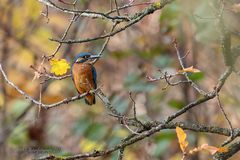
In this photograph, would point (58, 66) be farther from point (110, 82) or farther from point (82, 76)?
point (110, 82)

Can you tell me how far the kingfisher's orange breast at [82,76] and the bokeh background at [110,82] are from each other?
73cm

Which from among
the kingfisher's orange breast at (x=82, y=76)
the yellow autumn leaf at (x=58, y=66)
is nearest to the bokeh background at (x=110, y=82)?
the kingfisher's orange breast at (x=82, y=76)

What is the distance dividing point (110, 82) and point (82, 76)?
355cm

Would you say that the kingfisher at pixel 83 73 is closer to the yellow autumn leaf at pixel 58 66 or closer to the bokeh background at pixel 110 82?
the bokeh background at pixel 110 82

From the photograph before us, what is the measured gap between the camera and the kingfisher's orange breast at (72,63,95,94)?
194 inches

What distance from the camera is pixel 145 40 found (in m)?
7.75

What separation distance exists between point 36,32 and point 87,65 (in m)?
3.33

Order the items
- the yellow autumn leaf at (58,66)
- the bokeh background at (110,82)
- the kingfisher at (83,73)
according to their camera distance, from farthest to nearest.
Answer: the bokeh background at (110,82)
the kingfisher at (83,73)
the yellow autumn leaf at (58,66)

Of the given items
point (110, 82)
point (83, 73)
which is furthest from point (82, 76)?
point (110, 82)

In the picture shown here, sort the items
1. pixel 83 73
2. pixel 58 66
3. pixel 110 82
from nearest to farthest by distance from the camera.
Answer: pixel 58 66 → pixel 83 73 → pixel 110 82

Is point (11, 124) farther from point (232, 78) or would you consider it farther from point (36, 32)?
point (232, 78)

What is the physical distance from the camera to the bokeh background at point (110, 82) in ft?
21.3

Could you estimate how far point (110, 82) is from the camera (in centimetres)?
855

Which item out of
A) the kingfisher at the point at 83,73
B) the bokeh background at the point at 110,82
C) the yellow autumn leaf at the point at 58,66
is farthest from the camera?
the bokeh background at the point at 110,82
